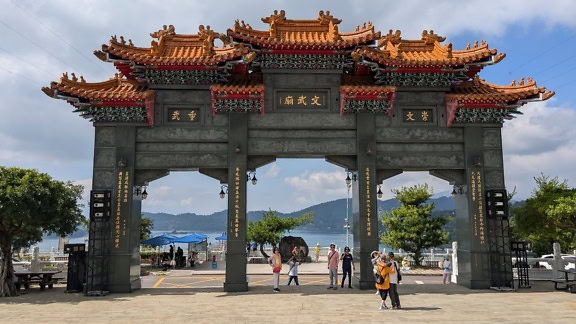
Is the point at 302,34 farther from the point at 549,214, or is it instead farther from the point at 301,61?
the point at 549,214

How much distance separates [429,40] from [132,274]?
12.9 meters

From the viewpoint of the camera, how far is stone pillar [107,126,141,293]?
13.7 m

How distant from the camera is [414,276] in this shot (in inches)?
786

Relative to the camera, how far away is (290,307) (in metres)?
11.1

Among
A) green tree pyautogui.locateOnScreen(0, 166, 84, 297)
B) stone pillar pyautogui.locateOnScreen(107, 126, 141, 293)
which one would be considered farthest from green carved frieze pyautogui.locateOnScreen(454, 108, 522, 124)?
green tree pyautogui.locateOnScreen(0, 166, 84, 297)

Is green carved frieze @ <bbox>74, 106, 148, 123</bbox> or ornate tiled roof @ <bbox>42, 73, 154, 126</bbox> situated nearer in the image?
ornate tiled roof @ <bbox>42, 73, 154, 126</bbox>

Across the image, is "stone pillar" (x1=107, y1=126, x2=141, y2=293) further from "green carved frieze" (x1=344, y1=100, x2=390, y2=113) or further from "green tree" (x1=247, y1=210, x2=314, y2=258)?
"green tree" (x1=247, y1=210, x2=314, y2=258)

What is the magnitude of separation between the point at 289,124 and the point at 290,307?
592cm

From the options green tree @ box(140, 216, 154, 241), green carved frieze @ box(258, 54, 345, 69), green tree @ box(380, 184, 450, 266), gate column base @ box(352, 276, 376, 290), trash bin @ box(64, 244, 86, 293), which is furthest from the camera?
green tree @ box(140, 216, 154, 241)

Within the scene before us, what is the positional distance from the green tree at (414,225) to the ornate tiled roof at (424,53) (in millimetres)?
11129

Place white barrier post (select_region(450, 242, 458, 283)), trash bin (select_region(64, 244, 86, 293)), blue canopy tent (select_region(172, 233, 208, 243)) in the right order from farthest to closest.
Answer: blue canopy tent (select_region(172, 233, 208, 243))
white barrier post (select_region(450, 242, 458, 283))
trash bin (select_region(64, 244, 86, 293))

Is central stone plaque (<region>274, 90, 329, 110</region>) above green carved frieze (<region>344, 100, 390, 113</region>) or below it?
above

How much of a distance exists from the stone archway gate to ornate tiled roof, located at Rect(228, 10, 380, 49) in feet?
0.21

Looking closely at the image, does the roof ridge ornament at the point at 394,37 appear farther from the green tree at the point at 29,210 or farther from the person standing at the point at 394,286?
the green tree at the point at 29,210
